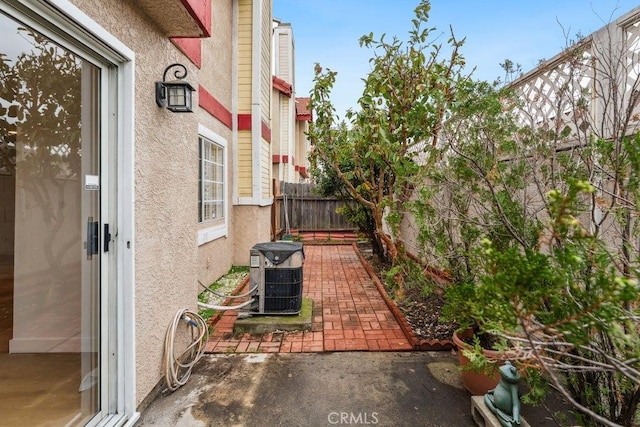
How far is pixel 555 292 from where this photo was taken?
1.27m

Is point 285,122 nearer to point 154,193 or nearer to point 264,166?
point 264,166

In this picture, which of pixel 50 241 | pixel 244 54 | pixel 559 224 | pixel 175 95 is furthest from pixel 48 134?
pixel 244 54

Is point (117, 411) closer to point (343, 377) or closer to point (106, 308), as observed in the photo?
point (106, 308)

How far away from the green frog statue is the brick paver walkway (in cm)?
154

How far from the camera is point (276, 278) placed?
15.0 ft

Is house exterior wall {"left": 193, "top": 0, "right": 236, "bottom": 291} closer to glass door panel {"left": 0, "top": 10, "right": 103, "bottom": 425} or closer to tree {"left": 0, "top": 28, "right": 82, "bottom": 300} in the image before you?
glass door panel {"left": 0, "top": 10, "right": 103, "bottom": 425}

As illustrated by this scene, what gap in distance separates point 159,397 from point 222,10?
22.3 feet

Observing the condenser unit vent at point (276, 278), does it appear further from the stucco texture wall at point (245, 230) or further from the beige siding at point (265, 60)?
the beige siding at point (265, 60)

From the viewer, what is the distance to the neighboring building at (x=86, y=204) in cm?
219

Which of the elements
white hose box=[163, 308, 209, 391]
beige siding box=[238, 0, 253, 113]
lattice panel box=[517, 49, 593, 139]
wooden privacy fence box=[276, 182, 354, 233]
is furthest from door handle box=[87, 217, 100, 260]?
wooden privacy fence box=[276, 182, 354, 233]

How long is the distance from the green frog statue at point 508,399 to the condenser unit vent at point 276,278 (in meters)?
2.67

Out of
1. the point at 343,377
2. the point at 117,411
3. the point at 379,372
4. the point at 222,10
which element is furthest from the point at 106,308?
the point at 222,10

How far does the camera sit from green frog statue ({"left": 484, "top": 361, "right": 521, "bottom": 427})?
2.33 m

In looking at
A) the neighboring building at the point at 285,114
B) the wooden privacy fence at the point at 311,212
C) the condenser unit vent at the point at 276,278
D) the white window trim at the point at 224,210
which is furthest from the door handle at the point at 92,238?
the wooden privacy fence at the point at 311,212
